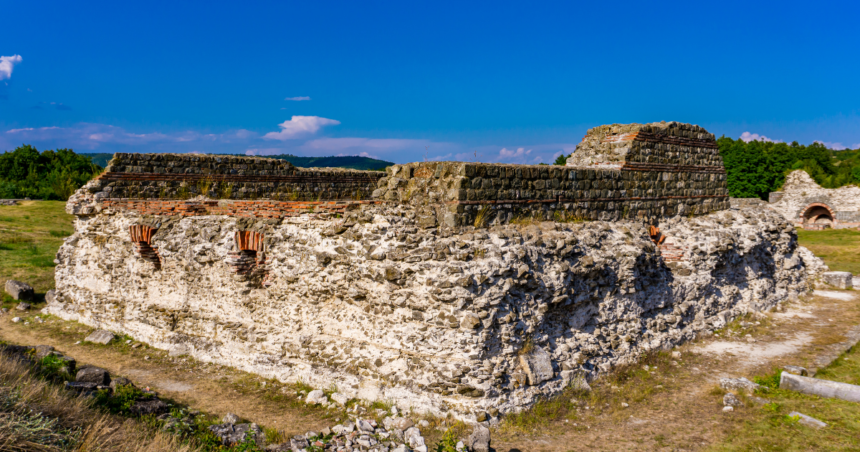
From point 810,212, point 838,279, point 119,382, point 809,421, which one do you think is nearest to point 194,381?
point 119,382

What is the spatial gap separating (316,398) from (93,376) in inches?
133

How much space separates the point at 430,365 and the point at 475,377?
558 millimetres

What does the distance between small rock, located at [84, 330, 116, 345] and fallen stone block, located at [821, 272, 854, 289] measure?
16930 millimetres

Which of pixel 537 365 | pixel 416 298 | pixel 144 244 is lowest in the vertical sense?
pixel 537 365

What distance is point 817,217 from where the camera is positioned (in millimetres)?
30984

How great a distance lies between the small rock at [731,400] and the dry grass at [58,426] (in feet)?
21.2

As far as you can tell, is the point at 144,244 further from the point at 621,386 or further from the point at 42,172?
the point at 42,172

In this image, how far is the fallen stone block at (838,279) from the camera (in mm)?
13125

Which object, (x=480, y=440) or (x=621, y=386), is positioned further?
(x=621, y=386)

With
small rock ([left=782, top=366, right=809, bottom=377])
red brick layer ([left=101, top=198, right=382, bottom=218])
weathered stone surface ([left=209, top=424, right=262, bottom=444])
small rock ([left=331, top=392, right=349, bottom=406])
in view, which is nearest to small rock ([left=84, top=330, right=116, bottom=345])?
red brick layer ([left=101, top=198, right=382, bottom=218])

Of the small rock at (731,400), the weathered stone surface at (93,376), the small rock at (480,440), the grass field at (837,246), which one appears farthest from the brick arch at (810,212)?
the weathered stone surface at (93,376)

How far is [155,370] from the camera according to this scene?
8.27m

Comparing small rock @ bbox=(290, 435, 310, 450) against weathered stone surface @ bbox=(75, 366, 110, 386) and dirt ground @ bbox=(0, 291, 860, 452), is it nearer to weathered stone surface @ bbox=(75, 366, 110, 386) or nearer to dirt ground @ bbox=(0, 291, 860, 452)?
dirt ground @ bbox=(0, 291, 860, 452)

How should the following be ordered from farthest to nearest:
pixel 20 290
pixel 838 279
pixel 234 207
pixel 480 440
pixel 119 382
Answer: pixel 838 279 → pixel 20 290 → pixel 234 207 → pixel 119 382 → pixel 480 440
